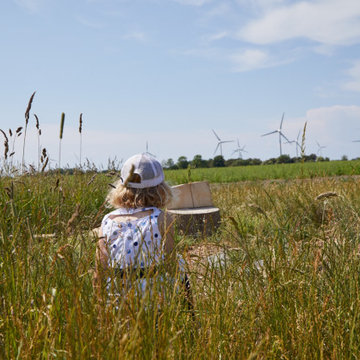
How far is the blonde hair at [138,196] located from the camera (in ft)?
9.87

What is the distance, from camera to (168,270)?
1.96 meters

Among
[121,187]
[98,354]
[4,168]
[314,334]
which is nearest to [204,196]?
[4,168]

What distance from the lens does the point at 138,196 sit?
3.04m

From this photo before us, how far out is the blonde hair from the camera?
3010 mm

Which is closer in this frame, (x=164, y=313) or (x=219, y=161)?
(x=164, y=313)

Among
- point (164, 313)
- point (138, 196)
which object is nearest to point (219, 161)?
point (138, 196)

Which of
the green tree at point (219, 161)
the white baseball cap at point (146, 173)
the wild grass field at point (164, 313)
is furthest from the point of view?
the green tree at point (219, 161)

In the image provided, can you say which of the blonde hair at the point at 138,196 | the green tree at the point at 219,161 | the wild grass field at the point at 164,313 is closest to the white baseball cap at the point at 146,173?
the blonde hair at the point at 138,196

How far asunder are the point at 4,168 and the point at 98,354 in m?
5.43

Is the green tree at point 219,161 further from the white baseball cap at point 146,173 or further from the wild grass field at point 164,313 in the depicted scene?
the wild grass field at point 164,313

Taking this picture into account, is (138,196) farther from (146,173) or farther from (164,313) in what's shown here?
(164,313)

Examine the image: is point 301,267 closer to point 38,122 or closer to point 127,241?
point 127,241

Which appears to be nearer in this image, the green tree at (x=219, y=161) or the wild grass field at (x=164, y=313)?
the wild grass field at (x=164, y=313)

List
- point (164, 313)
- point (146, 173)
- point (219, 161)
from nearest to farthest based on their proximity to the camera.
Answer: point (164, 313), point (146, 173), point (219, 161)
